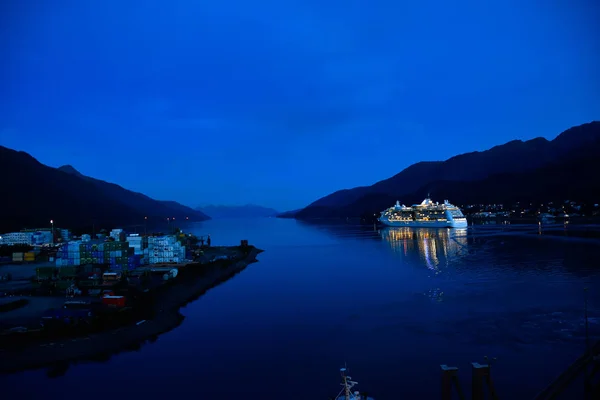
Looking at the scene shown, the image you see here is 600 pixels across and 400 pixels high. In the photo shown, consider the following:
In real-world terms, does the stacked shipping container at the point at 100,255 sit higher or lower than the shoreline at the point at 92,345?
higher

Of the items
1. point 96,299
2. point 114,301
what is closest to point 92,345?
point 114,301

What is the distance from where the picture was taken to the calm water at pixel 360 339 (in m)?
10.6

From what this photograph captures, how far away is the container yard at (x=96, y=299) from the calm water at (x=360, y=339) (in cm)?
89

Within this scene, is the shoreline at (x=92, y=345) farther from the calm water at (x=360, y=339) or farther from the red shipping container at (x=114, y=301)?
the red shipping container at (x=114, y=301)

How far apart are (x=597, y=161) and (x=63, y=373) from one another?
5511 inches

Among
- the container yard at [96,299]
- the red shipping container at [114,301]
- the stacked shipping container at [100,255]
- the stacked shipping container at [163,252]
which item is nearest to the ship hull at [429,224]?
the container yard at [96,299]

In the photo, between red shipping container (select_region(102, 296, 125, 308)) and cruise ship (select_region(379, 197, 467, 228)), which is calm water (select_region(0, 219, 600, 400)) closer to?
red shipping container (select_region(102, 296, 125, 308))

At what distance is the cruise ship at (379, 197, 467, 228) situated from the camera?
75.1 metres

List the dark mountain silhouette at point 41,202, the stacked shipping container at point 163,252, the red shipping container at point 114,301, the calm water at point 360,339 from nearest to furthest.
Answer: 1. the calm water at point 360,339
2. the red shipping container at point 114,301
3. the stacked shipping container at point 163,252
4. the dark mountain silhouette at point 41,202

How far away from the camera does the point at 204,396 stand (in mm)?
10125

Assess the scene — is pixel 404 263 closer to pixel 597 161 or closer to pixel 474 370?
pixel 474 370

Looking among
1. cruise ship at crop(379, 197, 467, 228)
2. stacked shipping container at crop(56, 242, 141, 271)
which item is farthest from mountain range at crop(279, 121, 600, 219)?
stacked shipping container at crop(56, 242, 141, 271)

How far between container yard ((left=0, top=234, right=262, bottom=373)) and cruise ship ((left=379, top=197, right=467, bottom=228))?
170 feet

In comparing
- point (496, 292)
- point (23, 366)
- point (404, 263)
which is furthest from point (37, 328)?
point (404, 263)
